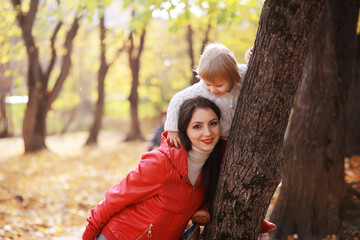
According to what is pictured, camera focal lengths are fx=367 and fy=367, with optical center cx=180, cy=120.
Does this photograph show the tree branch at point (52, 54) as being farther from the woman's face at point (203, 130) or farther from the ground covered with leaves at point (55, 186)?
the woman's face at point (203, 130)

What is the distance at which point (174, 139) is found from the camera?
111 inches

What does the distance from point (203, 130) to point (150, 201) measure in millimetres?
670

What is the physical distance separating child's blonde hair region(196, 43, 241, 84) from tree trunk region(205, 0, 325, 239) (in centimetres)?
14

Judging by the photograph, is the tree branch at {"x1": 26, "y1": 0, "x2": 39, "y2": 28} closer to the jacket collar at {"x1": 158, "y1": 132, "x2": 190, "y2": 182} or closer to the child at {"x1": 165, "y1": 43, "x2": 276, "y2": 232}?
the child at {"x1": 165, "y1": 43, "x2": 276, "y2": 232}

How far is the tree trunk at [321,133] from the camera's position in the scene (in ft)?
15.2

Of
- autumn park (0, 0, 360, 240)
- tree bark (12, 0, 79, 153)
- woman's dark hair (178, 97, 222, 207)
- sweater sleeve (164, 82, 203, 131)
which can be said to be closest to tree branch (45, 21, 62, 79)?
tree bark (12, 0, 79, 153)

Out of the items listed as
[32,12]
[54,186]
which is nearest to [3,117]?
[32,12]

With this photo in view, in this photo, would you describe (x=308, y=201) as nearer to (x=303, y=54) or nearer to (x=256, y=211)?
(x=256, y=211)

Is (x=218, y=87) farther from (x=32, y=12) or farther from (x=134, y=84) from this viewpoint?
(x=134, y=84)

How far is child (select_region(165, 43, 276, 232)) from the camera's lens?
8.64ft

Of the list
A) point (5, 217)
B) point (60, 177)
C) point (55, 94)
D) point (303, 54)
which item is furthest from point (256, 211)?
point (55, 94)

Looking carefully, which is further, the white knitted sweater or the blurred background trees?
the blurred background trees

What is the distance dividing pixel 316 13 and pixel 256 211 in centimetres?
146

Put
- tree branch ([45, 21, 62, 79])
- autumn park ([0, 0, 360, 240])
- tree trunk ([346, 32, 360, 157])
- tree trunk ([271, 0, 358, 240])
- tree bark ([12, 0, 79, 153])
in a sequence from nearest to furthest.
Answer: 1. autumn park ([0, 0, 360, 240])
2. tree trunk ([271, 0, 358, 240])
3. tree trunk ([346, 32, 360, 157])
4. tree bark ([12, 0, 79, 153])
5. tree branch ([45, 21, 62, 79])
